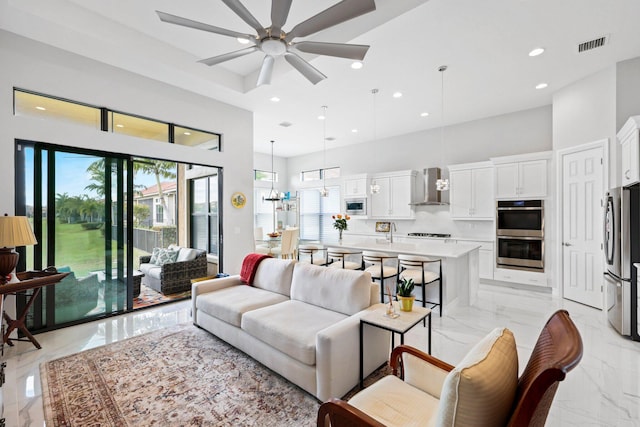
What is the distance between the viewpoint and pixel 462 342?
122 inches

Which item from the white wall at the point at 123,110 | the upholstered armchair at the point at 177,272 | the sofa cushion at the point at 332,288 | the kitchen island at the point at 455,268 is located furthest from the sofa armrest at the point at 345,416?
the upholstered armchair at the point at 177,272

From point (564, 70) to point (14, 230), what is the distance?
6833 millimetres

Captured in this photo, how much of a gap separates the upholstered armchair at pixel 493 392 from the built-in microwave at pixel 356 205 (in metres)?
6.20

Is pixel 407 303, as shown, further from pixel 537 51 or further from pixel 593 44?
pixel 593 44

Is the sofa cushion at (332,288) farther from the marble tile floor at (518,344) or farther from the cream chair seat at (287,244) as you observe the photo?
the cream chair seat at (287,244)

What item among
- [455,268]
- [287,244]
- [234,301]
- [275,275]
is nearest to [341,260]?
[275,275]

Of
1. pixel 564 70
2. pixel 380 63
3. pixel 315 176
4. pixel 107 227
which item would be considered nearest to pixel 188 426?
pixel 107 227

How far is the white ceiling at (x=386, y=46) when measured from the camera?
9.45 feet

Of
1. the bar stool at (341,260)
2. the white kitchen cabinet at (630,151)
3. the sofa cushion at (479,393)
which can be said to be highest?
the white kitchen cabinet at (630,151)

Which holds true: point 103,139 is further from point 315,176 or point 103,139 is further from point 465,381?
point 315,176

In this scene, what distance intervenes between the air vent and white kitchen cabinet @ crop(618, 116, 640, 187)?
100 cm

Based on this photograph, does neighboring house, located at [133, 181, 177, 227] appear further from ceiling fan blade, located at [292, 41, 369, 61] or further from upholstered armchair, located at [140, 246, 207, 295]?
ceiling fan blade, located at [292, 41, 369, 61]

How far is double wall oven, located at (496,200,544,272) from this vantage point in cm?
501

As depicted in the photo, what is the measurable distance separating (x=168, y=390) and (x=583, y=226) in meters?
5.69
